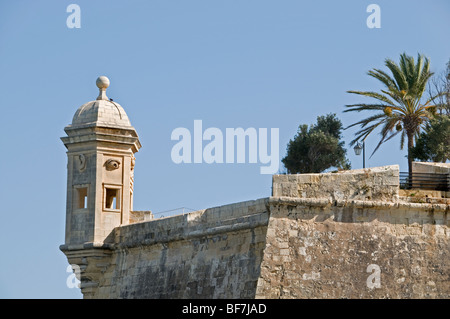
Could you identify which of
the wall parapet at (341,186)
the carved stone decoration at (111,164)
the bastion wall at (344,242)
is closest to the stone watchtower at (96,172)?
the carved stone decoration at (111,164)

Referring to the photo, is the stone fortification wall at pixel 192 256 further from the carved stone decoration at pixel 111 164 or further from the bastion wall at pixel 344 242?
the carved stone decoration at pixel 111 164

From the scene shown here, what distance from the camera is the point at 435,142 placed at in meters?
35.8

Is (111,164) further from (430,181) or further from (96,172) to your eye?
(430,181)

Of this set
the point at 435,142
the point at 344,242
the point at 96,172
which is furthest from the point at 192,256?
the point at 435,142

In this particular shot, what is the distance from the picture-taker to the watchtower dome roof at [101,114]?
30.0 m

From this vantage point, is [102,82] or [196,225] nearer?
[196,225]

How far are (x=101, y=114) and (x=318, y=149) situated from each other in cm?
1414

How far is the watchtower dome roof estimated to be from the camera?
30.0 metres

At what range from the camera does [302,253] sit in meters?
23.4

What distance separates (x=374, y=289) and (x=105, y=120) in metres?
9.74

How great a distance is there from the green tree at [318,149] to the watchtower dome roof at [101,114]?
1287 cm

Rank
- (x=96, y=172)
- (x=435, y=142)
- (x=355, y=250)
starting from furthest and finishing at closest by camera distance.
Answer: (x=435, y=142), (x=96, y=172), (x=355, y=250)

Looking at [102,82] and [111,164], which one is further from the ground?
[102,82]

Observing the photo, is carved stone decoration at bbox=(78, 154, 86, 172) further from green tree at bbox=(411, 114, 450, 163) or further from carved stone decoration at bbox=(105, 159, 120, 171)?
green tree at bbox=(411, 114, 450, 163)
